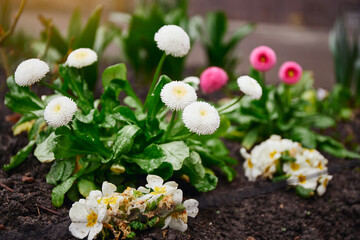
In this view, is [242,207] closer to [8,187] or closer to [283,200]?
[283,200]

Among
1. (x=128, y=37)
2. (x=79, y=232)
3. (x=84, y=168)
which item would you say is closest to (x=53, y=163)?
(x=84, y=168)

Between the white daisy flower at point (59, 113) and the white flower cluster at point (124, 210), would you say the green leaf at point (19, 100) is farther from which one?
the white flower cluster at point (124, 210)

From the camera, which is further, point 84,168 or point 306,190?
point 306,190

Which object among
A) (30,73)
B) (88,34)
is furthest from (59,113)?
(88,34)

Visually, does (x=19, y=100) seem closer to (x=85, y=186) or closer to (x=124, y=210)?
(x=85, y=186)

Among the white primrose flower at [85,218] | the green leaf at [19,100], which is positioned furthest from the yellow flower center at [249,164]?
the green leaf at [19,100]

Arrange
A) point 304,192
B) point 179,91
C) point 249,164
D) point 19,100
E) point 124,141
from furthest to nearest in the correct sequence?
point 249,164
point 304,192
point 19,100
point 124,141
point 179,91
